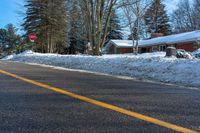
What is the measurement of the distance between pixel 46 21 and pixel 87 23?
23.5 metres

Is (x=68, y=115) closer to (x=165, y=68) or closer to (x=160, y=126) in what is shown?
(x=160, y=126)

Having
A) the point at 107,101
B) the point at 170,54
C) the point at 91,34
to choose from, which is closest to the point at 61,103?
the point at 107,101

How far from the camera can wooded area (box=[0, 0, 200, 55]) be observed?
30984mm

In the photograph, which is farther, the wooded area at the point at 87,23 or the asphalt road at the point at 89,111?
the wooded area at the point at 87,23

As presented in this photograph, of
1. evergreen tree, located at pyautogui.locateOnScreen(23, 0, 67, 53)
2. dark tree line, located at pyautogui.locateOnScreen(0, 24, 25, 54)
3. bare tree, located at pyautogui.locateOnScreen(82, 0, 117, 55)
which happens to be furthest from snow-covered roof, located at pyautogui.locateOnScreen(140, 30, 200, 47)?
dark tree line, located at pyautogui.locateOnScreen(0, 24, 25, 54)

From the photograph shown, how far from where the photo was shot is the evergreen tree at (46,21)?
5609 cm

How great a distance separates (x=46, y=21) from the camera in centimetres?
5694

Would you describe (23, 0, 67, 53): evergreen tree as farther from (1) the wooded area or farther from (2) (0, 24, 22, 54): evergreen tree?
(2) (0, 24, 22, 54): evergreen tree

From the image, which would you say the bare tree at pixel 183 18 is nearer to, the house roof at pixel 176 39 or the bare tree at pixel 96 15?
the house roof at pixel 176 39

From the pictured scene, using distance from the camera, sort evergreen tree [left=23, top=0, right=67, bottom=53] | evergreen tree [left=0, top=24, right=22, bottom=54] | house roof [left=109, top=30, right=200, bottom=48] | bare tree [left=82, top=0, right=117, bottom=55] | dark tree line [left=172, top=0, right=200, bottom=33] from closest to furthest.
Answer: bare tree [left=82, top=0, right=117, bottom=55] → house roof [left=109, top=30, right=200, bottom=48] → evergreen tree [left=23, top=0, right=67, bottom=53] → dark tree line [left=172, top=0, right=200, bottom=33] → evergreen tree [left=0, top=24, right=22, bottom=54]

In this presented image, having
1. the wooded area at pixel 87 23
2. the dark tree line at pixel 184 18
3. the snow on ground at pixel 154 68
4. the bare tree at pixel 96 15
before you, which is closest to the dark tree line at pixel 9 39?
the wooded area at pixel 87 23

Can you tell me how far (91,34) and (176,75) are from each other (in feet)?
61.7

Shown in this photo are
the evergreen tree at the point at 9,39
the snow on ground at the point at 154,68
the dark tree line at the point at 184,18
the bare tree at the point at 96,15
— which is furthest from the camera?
the evergreen tree at the point at 9,39

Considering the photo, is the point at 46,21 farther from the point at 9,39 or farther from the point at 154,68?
the point at 9,39
